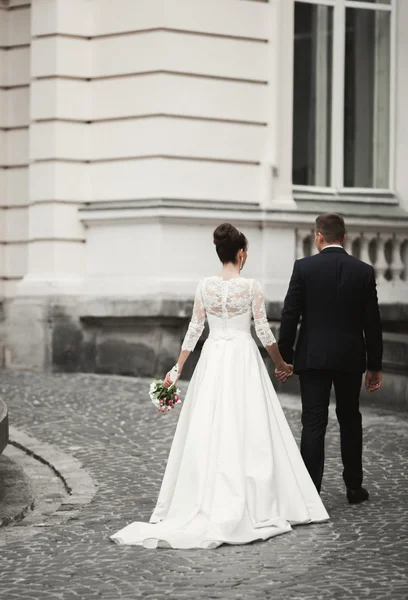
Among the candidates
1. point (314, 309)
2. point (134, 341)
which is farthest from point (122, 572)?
point (134, 341)

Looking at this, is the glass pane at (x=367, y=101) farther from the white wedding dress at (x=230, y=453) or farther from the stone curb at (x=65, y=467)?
the white wedding dress at (x=230, y=453)

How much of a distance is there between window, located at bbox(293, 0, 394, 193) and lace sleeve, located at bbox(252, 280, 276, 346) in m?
8.41

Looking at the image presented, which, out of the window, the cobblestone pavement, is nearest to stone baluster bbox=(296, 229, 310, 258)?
the window

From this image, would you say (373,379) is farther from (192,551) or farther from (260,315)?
(192,551)

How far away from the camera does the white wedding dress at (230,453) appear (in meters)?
7.17

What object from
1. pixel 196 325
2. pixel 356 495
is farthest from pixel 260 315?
pixel 356 495

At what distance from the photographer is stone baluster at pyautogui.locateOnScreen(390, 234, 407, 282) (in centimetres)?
1588

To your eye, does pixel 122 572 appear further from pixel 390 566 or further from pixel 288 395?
pixel 288 395

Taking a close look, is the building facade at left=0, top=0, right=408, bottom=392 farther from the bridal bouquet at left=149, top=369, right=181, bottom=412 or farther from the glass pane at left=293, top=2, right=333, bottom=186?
the bridal bouquet at left=149, top=369, right=181, bottom=412

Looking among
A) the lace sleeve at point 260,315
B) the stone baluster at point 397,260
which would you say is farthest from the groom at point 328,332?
the stone baluster at point 397,260

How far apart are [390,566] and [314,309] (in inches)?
83.9

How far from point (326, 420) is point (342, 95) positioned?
29.7ft

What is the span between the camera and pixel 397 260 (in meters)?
15.9

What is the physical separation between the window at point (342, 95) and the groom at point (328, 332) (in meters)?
8.11
